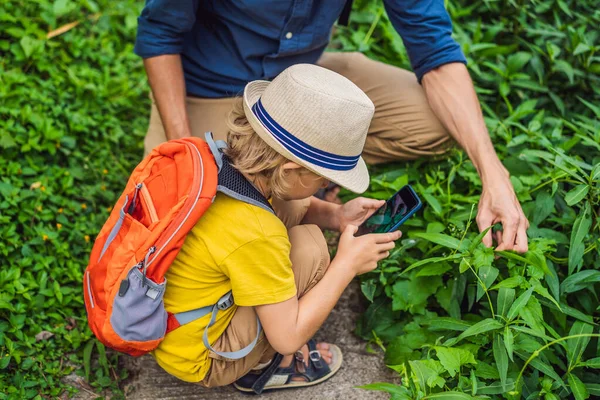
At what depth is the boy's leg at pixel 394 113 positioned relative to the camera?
2.98 meters

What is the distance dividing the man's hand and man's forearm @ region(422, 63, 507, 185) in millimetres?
115

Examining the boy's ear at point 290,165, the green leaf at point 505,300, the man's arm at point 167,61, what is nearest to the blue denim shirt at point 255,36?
the man's arm at point 167,61

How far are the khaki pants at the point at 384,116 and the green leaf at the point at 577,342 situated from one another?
1.11 m

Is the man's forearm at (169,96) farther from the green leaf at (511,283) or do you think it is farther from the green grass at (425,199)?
the green leaf at (511,283)

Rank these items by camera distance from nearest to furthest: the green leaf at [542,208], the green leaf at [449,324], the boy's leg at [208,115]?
the green leaf at [449,324], the green leaf at [542,208], the boy's leg at [208,115]

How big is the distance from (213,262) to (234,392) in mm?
733

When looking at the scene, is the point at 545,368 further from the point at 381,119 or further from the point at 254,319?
the point at 381,119

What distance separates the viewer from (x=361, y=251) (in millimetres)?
2158

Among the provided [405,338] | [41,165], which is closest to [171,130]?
[41,165]

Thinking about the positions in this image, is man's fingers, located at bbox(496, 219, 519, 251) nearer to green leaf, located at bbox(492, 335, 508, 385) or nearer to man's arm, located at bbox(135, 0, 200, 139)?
green leaf, located at bbox(492, 335, 508, 385)

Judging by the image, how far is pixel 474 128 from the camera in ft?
8.66

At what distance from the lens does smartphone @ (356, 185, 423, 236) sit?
89.7 inches

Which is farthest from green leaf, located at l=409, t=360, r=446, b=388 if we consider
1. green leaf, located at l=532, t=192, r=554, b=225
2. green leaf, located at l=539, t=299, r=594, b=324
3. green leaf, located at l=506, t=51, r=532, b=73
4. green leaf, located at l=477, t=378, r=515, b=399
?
green leaf, located at l=506, t=51, r=532, b=73

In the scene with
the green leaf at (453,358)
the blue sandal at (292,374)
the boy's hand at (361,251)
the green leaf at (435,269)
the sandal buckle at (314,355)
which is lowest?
the blue sandal at (292,374)
